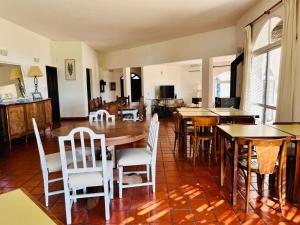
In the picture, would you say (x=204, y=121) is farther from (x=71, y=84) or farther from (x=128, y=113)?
(x=71, y=84)

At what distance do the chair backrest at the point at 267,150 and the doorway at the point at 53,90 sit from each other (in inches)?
274

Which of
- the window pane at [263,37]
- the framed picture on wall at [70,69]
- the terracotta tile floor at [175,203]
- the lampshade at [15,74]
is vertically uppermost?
the window pane at [263,37]

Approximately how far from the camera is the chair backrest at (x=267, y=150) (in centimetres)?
199

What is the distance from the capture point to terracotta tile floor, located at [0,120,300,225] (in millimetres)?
2068

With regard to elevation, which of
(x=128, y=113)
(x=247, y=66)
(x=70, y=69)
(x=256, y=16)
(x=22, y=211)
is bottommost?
(x=128, y=113)

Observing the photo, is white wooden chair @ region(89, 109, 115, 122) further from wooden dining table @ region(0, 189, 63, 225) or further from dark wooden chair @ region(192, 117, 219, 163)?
wooden dining table @ region(0, 189, 63, 225)

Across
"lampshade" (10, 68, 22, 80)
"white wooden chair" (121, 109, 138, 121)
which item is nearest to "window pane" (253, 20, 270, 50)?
"white wooden chair" (121, 109, 138, 121)

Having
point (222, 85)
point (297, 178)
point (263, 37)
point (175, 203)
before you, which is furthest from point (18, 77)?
point (222, 85)

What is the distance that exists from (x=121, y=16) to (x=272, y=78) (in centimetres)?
357

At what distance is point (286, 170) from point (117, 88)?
35.3 feet

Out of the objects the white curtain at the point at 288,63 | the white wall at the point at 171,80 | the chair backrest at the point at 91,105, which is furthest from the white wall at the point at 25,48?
the white curtain at the point at 288,63

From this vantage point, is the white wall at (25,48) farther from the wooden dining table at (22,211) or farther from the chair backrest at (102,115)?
the wooden dining table at (22,211)

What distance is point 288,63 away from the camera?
3.19 meters

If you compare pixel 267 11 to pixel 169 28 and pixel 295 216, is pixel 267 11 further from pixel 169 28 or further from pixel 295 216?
pixel 295 216
